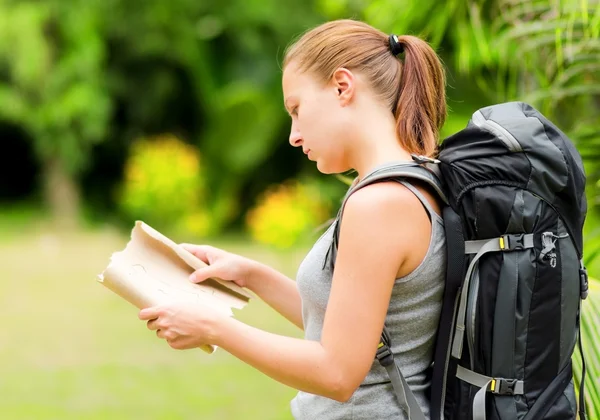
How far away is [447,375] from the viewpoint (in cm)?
144

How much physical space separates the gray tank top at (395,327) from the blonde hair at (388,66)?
0.61 ft

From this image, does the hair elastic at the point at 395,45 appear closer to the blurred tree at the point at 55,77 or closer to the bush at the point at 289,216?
the bush at the point at 289,216

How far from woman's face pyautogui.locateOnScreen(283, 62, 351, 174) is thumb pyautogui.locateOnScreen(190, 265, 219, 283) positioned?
337 mm

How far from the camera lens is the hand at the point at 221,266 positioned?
5.43 ft

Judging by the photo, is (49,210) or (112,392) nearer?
(112,392)

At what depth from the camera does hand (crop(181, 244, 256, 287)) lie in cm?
166

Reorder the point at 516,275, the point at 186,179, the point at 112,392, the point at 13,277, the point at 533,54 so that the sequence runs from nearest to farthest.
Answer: the point at 516,275 < the point at 533,54 < the point at 112,392 < the point at 13,277 < the point at 186,179

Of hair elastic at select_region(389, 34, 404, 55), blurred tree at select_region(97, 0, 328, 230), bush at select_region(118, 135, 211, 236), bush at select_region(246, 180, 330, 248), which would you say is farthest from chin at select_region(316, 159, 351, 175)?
blurred tree at select_region(97, 0, 328, 230)

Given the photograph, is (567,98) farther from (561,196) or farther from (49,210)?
(49,210)

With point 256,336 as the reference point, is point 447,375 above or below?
below

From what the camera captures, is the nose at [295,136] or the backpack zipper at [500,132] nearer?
the backpack zipper at [500,132]

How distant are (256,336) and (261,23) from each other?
41.2ft

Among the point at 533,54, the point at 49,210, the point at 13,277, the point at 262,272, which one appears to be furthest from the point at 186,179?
the point at 262,272

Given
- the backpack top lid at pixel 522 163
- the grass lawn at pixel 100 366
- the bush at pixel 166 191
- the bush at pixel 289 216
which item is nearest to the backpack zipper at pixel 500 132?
the backpack top lid at pixel 522 163
